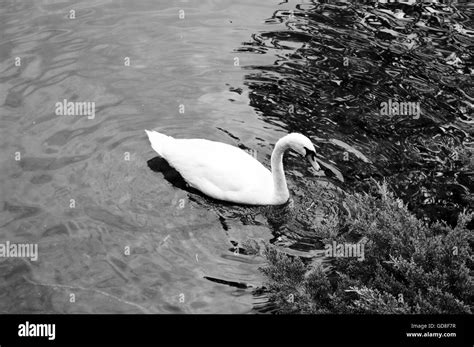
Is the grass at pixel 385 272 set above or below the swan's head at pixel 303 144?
below

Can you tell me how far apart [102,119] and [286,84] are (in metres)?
3.08

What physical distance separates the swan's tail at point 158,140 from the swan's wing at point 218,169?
0.25 m

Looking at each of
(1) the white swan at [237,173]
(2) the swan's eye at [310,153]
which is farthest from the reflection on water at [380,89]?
(1) the white swan at [237,173]

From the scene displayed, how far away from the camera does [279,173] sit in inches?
362

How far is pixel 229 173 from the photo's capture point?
9.24 meters

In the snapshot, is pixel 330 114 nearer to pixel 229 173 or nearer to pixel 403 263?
pixel 229 173

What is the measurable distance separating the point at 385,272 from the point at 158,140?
4038 millimetres

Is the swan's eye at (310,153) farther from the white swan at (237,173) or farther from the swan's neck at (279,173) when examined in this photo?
the swan's neck at (279,173)

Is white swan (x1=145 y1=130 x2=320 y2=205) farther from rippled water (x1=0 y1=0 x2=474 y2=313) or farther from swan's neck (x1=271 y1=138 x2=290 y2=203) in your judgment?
rippled water (x1=0 y1=0 x2=474 y2=313)

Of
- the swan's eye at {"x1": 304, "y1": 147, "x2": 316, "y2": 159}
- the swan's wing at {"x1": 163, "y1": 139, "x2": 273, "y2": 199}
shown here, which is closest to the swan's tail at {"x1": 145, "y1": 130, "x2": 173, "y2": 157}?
the swan's wing at {"x1": 163, "y1": 139, "x2": 273, "y2": 199}

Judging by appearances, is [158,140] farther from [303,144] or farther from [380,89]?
[380,89]

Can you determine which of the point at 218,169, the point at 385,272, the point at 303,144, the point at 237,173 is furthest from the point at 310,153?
the point at 385,272

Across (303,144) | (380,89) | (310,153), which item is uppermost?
(303,144)

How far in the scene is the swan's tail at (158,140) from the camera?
991 cm
